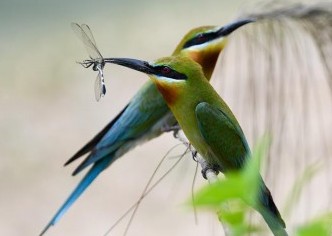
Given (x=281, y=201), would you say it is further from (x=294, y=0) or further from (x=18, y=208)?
(x=294, y=0)

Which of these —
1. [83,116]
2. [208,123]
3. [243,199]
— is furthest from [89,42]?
[83,116]

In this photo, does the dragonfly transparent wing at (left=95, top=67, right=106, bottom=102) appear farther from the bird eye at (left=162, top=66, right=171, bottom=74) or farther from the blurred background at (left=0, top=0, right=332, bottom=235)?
the blurred background at (left=0, top=0, right=332, bottom=235)

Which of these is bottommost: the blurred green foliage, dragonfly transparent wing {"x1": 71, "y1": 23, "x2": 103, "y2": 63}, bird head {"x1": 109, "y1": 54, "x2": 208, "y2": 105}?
bird head {"x1": 109, "y1": 54, "x2": 208, "y2": 105}

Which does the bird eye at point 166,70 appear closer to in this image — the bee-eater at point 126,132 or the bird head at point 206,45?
the bird head at point 206,45

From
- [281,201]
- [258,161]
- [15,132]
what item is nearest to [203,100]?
[258,161]

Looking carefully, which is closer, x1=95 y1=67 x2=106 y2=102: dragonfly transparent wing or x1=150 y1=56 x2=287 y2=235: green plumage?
x1=95 y1=67 x2=106 y2=102: dragonfly transparent wing

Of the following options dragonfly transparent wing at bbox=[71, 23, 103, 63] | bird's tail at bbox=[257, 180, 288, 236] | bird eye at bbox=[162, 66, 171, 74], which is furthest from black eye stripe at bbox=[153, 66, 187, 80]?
bird's tail at bbox=[257, 180, 288, 236]

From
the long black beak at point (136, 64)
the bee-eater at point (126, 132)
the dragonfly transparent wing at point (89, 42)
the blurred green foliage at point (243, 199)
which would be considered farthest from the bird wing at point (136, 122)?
the blurred green foliage at point (243, 199)
